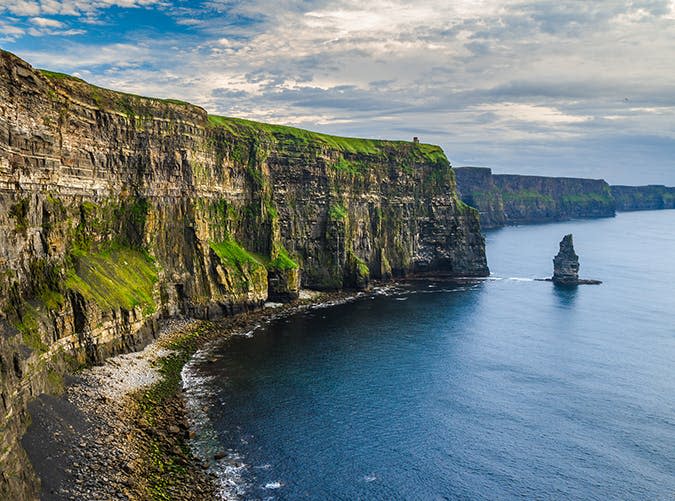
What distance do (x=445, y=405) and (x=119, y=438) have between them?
39718 millimetres

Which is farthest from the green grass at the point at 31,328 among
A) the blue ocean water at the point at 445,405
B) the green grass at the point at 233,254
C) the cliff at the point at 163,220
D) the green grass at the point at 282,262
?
the green grass at the point at 282,262

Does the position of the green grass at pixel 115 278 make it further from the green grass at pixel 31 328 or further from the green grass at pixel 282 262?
the green grass at pixel 282 262

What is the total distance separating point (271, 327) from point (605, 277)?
11875 cm

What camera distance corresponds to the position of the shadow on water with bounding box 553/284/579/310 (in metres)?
136

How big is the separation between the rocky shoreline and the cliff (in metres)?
2.93

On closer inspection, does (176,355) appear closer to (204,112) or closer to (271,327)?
(271,327)

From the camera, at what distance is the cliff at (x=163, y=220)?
64938 millimetres

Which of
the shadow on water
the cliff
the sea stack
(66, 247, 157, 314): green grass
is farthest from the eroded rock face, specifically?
(66, 247, 157, 314): green grass

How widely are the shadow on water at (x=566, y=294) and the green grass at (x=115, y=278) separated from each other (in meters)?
94.4

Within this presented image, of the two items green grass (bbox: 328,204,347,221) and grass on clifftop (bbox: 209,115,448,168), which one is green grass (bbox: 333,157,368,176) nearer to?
grass on clifftop (bbox: 209,115,448,168)

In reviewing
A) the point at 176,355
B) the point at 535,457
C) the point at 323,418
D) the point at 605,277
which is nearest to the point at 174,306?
the point at 176,355

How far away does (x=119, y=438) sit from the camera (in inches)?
2244

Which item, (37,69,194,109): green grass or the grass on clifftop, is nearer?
(37,69,194,109): green grass

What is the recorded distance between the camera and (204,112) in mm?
116688
